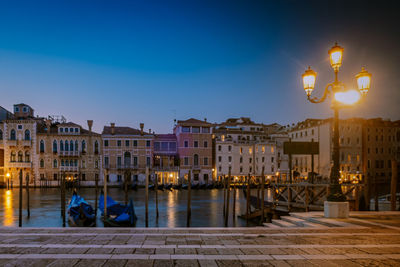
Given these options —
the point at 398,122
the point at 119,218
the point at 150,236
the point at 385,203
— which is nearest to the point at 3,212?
the point at 119,218

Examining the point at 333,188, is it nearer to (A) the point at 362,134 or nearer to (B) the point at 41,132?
(B) the point at 41,132

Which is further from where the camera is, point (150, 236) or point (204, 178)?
point (204, 178)

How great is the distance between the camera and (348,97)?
824 cm

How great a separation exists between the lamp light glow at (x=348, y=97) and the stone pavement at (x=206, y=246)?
3102 mm

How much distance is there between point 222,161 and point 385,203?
1018 inches

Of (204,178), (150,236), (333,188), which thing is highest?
(333,188)

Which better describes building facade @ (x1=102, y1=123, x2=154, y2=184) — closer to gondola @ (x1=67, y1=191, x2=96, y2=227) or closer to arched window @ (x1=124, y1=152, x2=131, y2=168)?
arched window @ (x1=124, y1=152, x2=131, y2=168)

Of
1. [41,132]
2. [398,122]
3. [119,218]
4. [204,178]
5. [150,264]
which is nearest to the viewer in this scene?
[150,264]

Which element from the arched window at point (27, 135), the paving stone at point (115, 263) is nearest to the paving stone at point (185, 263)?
the paving stone at point (115, 263)

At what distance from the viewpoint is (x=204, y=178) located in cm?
4228

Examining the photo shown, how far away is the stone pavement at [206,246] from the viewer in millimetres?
4914

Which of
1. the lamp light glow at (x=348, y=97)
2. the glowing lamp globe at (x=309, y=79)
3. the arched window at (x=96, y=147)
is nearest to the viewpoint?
the lamp light glow at (x=348, y=97)

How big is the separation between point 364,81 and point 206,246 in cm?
578

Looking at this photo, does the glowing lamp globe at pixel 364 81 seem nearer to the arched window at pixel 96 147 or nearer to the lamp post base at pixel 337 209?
the lamp post base at pixel 337 209
